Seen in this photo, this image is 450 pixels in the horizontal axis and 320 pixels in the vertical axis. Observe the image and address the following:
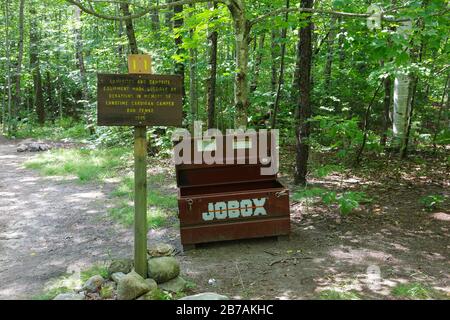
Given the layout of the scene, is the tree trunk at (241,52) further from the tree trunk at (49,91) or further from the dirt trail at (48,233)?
the tree trunk at (49,91)

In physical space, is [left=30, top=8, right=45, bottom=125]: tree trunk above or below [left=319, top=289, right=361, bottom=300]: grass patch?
above

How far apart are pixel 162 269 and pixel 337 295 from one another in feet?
6.60

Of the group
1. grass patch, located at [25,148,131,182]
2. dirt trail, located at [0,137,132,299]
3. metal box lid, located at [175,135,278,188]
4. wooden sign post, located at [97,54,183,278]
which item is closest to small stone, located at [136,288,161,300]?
wooden sign post, located at [97,54,183,278]

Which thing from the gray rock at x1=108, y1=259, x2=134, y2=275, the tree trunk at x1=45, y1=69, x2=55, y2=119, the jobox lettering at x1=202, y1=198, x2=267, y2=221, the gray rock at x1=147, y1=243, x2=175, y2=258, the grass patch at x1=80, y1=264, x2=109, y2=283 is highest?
the tree trunk at x1=45, y1=69, x2=55, y2=119

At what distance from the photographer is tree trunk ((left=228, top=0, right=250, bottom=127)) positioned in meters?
6.39

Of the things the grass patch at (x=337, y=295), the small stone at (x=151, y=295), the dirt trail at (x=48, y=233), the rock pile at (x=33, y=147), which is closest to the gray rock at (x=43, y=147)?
the rock pile at (x=33, y=147)

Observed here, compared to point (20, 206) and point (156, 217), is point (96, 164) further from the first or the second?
point (156, 217)

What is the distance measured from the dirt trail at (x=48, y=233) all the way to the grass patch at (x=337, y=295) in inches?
121

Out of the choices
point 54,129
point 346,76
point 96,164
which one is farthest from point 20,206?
point 54,129

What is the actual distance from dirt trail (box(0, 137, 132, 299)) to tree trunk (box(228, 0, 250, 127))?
113 inches

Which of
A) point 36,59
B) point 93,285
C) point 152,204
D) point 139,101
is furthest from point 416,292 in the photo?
point 36,59

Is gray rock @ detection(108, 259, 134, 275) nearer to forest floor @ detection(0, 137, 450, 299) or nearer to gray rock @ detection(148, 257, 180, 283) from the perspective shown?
gray rock @ detection(148, 257, 180, 283)

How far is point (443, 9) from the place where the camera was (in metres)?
5.48
